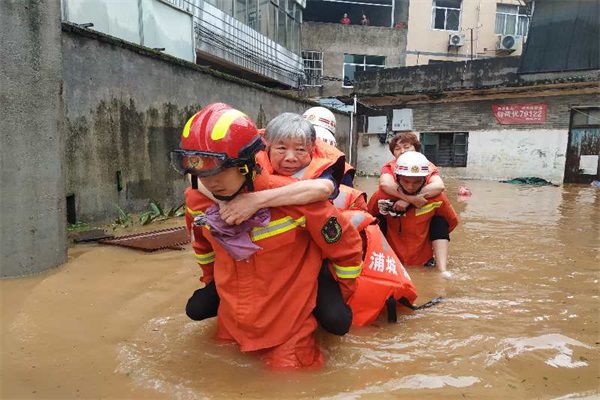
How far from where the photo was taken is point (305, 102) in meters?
13.8

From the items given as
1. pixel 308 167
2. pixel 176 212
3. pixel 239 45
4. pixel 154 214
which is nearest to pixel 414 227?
pixel 308 167

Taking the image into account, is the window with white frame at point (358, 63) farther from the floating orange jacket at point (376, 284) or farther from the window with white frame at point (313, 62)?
→ the floating orange jacket at point (376, 284)

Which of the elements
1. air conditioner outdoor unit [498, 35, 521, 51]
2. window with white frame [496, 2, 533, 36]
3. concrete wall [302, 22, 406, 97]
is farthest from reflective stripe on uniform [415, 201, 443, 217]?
window with white frame [496, 2, 533, 36]

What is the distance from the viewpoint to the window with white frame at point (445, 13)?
25.9 meters

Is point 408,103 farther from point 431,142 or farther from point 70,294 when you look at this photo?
point 70,294

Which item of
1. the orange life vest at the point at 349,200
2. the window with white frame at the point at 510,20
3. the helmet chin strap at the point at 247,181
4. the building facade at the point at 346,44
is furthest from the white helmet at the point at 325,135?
the window with white frame at the point at 510,20

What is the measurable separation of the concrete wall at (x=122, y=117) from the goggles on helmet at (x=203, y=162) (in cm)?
367

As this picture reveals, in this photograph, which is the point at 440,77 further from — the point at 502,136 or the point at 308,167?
the point at 308,167

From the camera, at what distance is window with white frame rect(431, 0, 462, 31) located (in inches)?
1021

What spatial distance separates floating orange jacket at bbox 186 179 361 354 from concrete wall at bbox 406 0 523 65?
995 inches

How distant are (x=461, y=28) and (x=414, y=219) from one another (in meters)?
25.2

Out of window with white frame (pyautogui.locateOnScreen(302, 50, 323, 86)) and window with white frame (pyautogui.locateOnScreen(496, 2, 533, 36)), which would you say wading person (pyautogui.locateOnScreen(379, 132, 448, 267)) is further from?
window with white frame (pyautogui.locateOnScreen(496, 2, 533, 36))

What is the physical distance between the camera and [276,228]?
80.2 inches

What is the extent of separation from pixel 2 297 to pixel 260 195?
187 cm
